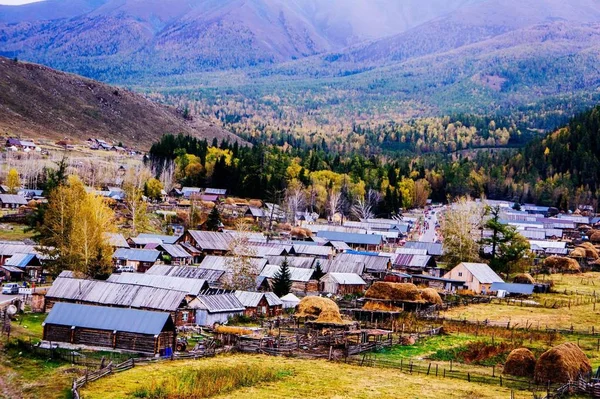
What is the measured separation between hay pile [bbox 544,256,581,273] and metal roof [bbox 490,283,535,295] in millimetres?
22234

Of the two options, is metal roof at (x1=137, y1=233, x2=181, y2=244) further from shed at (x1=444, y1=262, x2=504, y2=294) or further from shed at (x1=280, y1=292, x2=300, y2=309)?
shed at (x1=444, y1=262, x2=504, y2=294)

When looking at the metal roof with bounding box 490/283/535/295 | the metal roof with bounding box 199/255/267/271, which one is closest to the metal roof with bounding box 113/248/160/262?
the metal roof with bounding box 199/255/267/271

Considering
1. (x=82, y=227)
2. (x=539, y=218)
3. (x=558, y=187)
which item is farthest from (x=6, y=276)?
(x=558, y=187)

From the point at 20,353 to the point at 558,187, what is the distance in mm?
158875

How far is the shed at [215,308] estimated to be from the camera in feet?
170

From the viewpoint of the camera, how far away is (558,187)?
182250mm

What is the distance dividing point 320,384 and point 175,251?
4509 centimetres

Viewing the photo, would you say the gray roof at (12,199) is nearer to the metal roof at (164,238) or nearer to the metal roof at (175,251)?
the metal roof at (164,238)

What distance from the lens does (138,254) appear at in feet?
247

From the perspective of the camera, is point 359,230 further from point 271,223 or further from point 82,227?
point 82,227

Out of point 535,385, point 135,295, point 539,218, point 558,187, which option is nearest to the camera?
point 535,385

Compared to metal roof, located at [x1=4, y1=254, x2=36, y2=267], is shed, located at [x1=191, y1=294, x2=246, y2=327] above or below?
below

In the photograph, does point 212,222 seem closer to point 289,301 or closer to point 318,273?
point 318,273

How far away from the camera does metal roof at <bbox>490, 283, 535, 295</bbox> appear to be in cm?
7369
